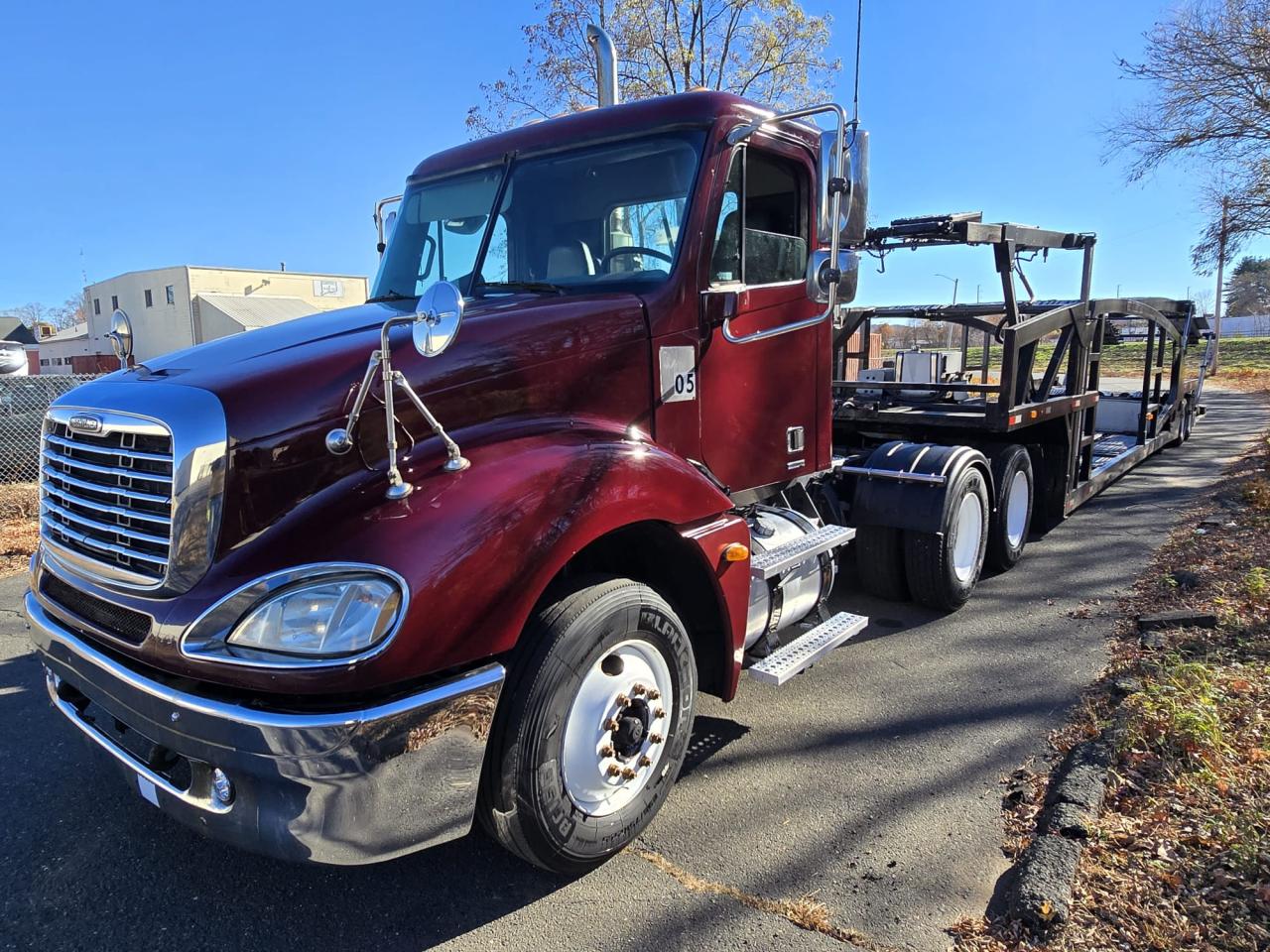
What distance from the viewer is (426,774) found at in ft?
7.25

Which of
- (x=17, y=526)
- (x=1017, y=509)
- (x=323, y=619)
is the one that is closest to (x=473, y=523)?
(x=323, y=619)

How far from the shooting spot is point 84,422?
2586 millimetres

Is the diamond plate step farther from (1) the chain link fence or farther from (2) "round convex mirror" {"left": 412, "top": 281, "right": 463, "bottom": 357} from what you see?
(1) the chain link fence

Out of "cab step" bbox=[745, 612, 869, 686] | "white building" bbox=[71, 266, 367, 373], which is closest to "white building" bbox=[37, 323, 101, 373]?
"white building" bbox=[71, 266, 367, 373]

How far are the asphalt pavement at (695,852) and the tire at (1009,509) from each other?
1790 mm

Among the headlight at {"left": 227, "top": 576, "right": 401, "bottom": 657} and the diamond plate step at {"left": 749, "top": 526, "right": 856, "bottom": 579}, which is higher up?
the headlight at {"left": 227, "top": 576, "right": 401, "bottom": 657}

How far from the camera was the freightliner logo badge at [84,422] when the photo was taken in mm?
2541

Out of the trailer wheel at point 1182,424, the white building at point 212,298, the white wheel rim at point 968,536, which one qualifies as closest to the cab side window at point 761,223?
the white wheel rim at point 968,536

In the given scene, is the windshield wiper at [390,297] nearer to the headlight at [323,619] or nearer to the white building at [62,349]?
the headlight at [323,619]

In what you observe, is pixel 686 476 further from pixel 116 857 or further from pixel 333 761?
pixel 116 857

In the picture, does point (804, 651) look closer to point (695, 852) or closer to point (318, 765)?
point (695, 852)

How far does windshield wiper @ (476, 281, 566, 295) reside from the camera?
11.1ft

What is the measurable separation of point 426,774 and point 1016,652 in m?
3.84

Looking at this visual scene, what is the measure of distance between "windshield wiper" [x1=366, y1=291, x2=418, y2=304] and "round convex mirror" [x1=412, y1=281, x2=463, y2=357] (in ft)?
5.51
